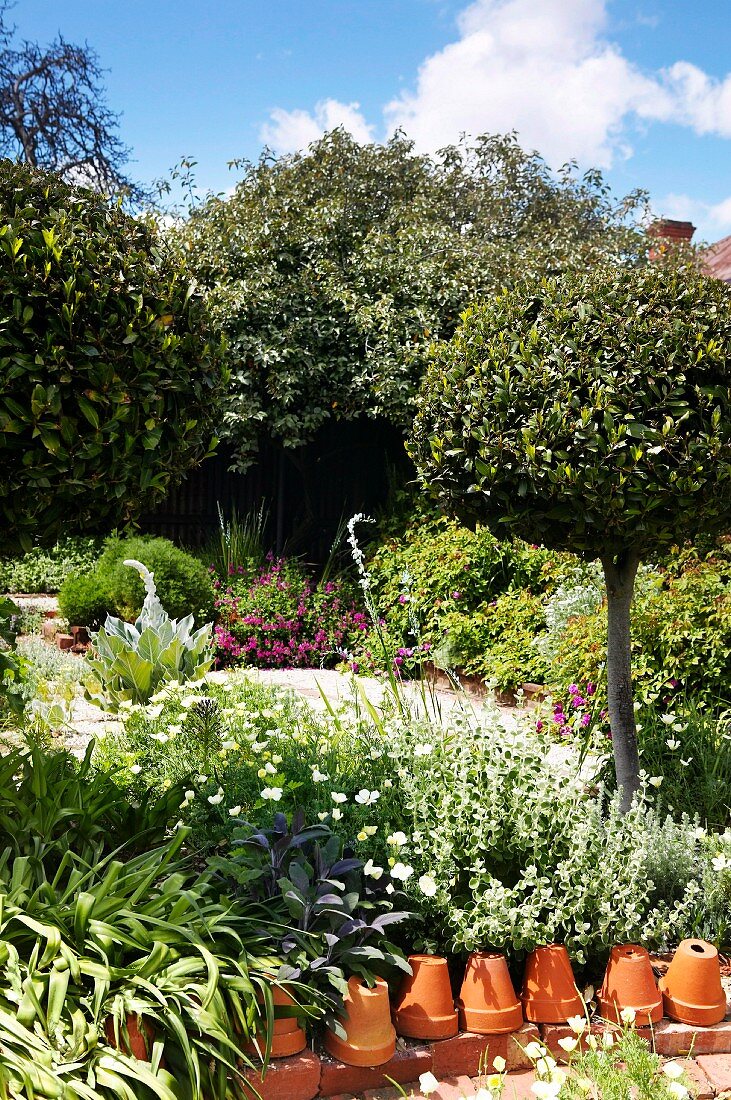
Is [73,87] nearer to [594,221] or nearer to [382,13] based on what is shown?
[594,221]

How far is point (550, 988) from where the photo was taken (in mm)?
2312

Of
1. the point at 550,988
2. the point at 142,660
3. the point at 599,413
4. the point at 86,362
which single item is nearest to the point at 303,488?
the point at 142,660

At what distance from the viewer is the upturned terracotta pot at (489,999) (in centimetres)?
223

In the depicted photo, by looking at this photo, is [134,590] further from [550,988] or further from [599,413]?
[550,988]

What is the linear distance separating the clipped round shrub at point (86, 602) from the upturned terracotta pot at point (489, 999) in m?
5.88

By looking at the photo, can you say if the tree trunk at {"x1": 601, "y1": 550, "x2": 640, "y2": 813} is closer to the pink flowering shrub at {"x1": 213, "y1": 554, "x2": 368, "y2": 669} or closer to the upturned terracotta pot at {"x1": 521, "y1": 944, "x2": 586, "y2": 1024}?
the upturned terracotta pot at {"x1": 521, "y1": 944, "x2": 586, "y2": 1024}

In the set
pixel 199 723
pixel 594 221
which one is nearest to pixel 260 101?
pixel 199 723

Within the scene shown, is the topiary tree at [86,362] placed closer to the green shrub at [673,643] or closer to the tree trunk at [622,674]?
the tree trunk at [622,674]

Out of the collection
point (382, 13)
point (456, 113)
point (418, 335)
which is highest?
point (456, 113)

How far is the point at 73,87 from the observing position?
15875mm

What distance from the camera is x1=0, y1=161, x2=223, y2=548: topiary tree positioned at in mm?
2289

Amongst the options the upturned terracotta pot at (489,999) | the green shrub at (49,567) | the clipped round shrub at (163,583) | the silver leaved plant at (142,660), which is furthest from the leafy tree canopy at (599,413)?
the green shrub at (49,567)

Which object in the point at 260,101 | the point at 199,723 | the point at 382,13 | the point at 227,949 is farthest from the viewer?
the point at 260,101

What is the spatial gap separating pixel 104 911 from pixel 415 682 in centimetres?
476
